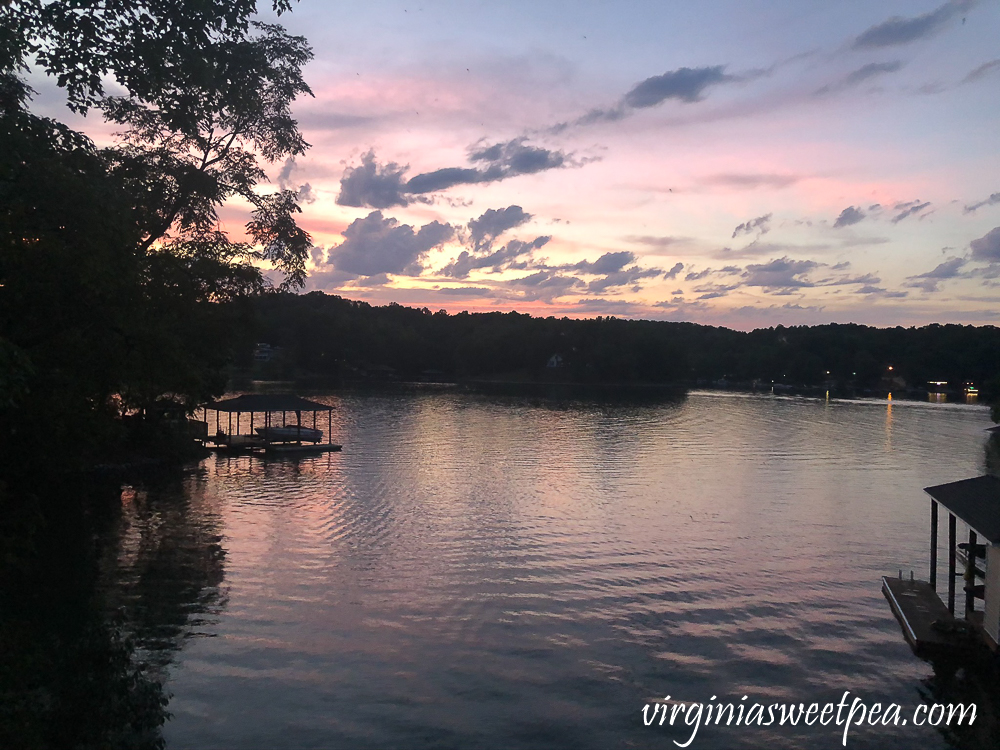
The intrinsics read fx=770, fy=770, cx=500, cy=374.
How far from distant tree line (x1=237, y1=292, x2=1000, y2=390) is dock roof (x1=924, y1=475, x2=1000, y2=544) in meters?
106

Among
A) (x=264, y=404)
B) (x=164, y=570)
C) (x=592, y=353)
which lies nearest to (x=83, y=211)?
(x=164, y=570)

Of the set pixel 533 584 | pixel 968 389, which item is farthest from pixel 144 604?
pixel 968 389

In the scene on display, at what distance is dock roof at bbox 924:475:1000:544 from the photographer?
13.2 meters

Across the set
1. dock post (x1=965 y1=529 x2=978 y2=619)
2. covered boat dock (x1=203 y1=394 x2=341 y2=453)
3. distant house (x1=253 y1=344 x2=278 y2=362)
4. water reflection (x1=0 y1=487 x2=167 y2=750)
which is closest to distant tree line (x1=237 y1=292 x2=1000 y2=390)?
distant house (x1=253 y1=344 x2=278 y2=362)

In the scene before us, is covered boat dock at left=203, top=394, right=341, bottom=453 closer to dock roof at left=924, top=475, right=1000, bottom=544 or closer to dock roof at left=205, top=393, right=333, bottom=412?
dock roof at left=205, top=393, right=333, bottom=412

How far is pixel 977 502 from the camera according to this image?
14.8 meters

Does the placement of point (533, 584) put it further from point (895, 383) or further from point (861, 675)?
point (895, 383)

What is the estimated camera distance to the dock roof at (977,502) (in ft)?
43.3

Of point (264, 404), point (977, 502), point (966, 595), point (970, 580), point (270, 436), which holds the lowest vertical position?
point (966, 595)

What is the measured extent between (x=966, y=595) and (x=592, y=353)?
11180cm

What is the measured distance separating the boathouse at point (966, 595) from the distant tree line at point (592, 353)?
10516cm

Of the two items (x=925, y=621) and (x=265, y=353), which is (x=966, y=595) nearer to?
(x=925, y=621)

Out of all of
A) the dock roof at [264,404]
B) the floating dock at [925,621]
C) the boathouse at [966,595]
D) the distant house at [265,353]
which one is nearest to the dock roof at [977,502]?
the boathouse at [966,595]

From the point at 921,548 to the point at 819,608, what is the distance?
832cm
